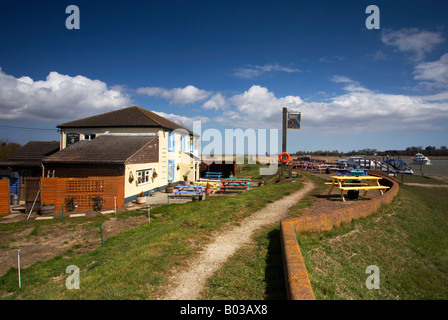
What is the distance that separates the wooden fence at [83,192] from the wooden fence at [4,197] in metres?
1.90

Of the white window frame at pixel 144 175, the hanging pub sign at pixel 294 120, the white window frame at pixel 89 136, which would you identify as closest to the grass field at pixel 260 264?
the hanging pub sign at pixel 294 120

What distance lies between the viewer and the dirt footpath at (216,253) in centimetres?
421

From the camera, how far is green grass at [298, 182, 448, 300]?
4910 millimetres

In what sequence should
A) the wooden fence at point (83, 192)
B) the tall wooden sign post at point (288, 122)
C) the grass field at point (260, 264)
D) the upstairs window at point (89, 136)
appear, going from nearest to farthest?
the grass field at point (260, 264), the wooden fence at point (83, 192), the tall wooden sign post at point (288, 122), the upstairs window at point (89, 136)

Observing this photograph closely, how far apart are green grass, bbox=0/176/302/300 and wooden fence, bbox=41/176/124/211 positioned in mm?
5925

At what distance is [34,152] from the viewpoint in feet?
70.0

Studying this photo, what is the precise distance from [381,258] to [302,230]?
108 inches

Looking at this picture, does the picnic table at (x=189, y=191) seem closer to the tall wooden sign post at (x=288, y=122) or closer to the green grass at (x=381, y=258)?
the tall wooden sign post at (x=288, y=122)

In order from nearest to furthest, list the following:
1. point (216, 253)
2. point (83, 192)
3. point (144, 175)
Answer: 1. point (216, 253)
2. point (83, 192)
3. point (144, 175)

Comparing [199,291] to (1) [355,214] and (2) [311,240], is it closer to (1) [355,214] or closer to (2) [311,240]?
(2) [311,240]

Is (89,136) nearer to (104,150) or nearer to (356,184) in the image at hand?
(104,150)

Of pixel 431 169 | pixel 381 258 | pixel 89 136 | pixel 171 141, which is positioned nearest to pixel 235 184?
pixel 171 141

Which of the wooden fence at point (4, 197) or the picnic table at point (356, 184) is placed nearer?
the picnic table at point (356, 184)

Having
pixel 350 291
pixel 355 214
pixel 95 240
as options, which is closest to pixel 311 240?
pixel 350 291
